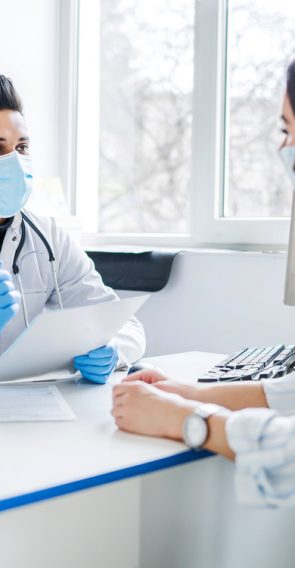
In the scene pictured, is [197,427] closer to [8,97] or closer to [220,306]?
Answer: [8,97]

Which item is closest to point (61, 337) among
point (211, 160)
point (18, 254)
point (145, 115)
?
point (18, 254)

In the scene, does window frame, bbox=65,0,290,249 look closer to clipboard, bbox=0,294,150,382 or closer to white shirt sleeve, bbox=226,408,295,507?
clipboard, bbox=0,294,150,382

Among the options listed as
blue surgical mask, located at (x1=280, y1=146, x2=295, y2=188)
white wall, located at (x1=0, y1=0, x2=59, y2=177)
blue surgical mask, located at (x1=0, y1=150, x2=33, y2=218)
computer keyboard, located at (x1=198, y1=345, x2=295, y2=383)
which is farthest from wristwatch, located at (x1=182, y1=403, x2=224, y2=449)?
white wall, located at (x1=0, y1=0, x2=59, y2=177)

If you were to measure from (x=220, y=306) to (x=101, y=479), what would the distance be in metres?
1.43

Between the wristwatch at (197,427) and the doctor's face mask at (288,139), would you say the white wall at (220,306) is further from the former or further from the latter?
the wristwatch at (197,427)

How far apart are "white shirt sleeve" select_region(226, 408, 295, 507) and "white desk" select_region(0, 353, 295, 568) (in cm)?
10

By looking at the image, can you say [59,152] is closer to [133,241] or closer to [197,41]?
[133,241]

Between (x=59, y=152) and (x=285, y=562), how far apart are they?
219 cm

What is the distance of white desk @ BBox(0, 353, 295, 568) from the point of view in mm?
860

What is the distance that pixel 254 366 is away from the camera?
4.73 ft

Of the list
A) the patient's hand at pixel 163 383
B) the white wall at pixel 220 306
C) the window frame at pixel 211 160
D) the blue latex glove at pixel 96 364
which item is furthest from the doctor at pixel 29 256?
the window frame at pixel 211 160

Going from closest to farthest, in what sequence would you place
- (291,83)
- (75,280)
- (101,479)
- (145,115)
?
(101,479) → (291,83) → (75,280) → (145,115)

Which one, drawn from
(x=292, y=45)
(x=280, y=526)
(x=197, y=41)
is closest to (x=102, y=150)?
(x=197, y=41)

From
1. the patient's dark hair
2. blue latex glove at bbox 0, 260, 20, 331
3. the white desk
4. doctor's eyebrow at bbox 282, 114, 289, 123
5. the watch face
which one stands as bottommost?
the white desk
